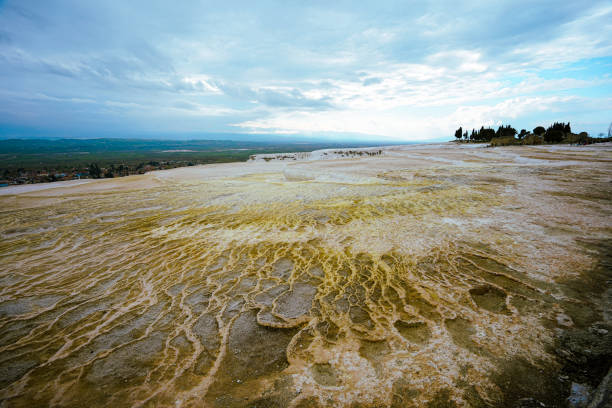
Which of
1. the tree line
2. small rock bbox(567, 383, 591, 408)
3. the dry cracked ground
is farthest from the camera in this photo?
the tree line

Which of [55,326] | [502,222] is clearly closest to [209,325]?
[55,326]

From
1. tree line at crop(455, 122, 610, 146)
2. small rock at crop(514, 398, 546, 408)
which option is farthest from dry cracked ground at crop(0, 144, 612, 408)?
tree line at crop(455, 122, 610, 146)

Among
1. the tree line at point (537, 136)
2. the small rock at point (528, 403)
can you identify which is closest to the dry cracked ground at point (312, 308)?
the small rock at point (528, 403)

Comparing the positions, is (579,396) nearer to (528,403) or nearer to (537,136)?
(528,403)

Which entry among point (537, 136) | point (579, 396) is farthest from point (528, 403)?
point (537, 136)

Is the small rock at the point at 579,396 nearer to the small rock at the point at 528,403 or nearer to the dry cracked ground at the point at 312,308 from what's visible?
the dry cracked ground at the point at 312,308

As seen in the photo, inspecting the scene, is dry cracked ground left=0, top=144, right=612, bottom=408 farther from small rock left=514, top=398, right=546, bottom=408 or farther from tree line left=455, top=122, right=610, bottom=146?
tree line left=455, top=122, right=610, bottom=146

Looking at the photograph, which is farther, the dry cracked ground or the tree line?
the tree line

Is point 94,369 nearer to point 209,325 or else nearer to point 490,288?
point 209,325

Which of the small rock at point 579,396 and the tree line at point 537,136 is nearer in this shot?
the small rock at point 579,396
